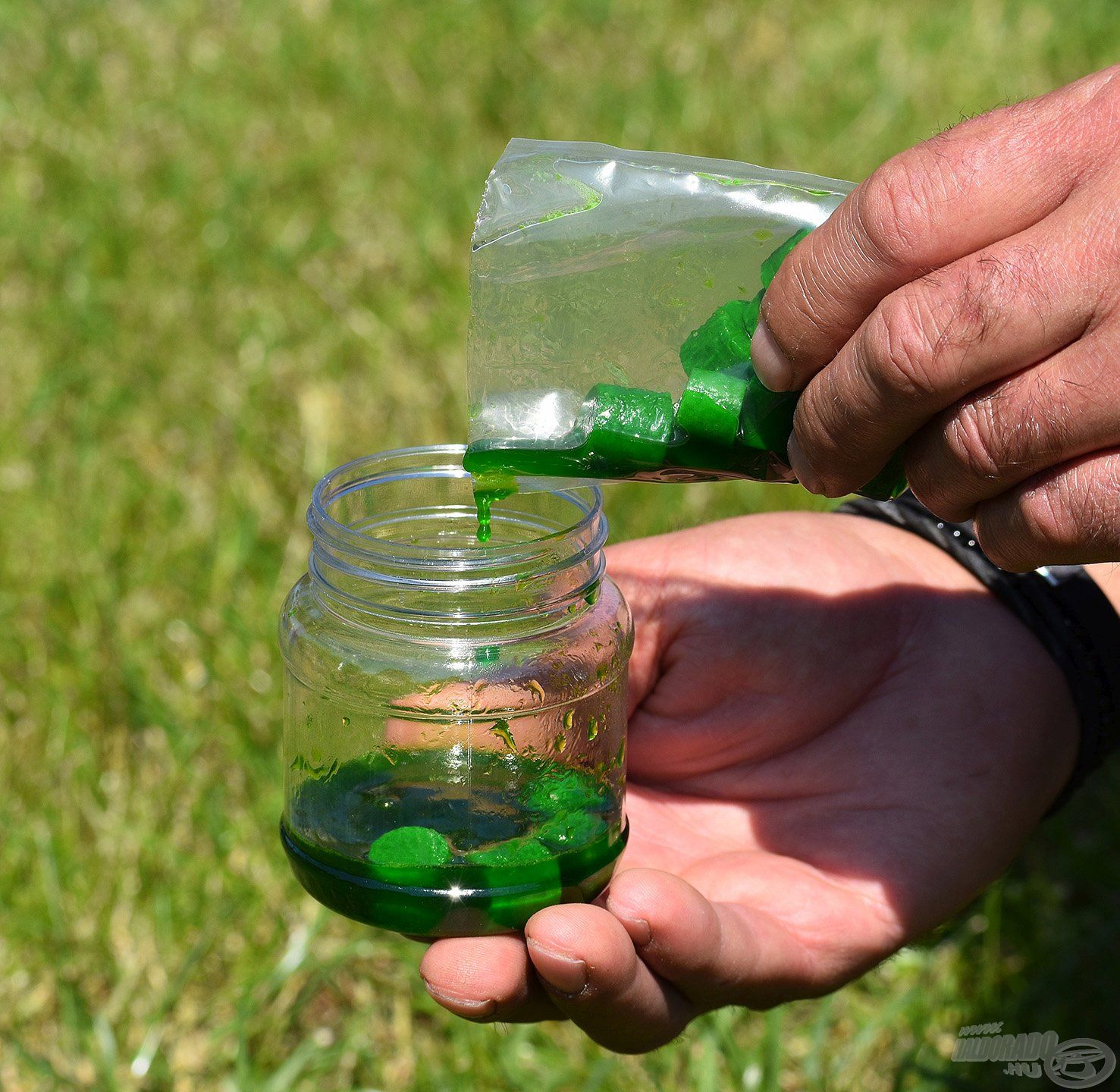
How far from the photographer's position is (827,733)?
1960 mm

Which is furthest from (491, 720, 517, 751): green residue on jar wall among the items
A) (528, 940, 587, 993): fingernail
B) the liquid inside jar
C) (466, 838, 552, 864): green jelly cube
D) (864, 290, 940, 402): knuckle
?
(864, 290, 940, 402): knuckle

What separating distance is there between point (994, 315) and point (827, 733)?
85 cm

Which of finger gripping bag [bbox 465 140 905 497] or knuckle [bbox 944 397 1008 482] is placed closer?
knuckle [bbox 944 397 1008 482]

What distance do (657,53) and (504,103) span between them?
660 millimetres

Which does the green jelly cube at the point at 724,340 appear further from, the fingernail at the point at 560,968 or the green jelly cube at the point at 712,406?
the fingernail at the point at 560,968

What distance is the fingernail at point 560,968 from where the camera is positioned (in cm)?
137

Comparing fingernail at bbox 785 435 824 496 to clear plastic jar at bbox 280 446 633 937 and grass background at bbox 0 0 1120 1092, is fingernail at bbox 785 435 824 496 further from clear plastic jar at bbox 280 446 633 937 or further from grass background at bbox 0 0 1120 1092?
grass background at bbox 0 0 1120 1092

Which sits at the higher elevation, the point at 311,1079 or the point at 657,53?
the point at 657,53

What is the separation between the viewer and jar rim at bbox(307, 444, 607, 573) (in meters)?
1.45

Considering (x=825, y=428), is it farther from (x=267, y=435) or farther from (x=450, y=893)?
(x=267, y=435)

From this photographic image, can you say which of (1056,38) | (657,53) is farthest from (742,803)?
(1056,38)

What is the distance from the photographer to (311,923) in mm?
2125

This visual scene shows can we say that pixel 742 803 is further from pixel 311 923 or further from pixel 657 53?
pixel 657 53

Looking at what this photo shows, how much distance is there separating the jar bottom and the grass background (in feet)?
1.78
